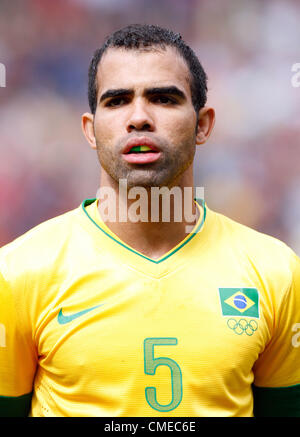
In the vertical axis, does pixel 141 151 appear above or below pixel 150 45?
below

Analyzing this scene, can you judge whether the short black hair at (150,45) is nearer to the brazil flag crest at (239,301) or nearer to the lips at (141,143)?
the lips at (141,143)

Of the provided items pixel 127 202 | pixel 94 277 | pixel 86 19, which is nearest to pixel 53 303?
pixel 94 277

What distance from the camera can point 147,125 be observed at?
1481mm

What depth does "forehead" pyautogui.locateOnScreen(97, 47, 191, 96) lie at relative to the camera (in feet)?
4.95

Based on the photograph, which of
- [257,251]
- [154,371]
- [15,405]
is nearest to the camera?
[154,371]

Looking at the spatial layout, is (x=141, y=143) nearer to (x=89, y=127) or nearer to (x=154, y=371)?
(x=89, y=127)

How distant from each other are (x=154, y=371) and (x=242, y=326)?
0.89ft

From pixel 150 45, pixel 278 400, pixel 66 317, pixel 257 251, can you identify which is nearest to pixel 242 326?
pixel 257 251

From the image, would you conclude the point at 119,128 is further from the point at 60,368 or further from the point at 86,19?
the point at 86,19

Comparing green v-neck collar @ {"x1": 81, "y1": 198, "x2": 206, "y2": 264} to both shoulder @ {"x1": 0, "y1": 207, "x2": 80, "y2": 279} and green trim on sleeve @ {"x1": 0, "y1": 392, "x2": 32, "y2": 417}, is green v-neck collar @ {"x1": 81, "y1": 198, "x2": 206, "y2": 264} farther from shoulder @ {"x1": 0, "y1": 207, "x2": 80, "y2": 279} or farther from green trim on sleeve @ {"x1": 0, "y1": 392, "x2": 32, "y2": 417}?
green trim on sleeve @ {"x1": 0, "y1": 392, "x2": 32, "y2": 417}

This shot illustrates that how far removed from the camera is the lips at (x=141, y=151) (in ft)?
4.82

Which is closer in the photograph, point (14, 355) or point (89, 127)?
point (14, 355)

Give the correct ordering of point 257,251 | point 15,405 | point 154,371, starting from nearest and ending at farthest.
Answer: point 154,371
point 15,405
point 257,251

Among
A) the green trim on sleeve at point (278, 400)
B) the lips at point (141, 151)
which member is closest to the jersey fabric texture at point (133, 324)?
the green trim on sleeve at point (278, 400)
